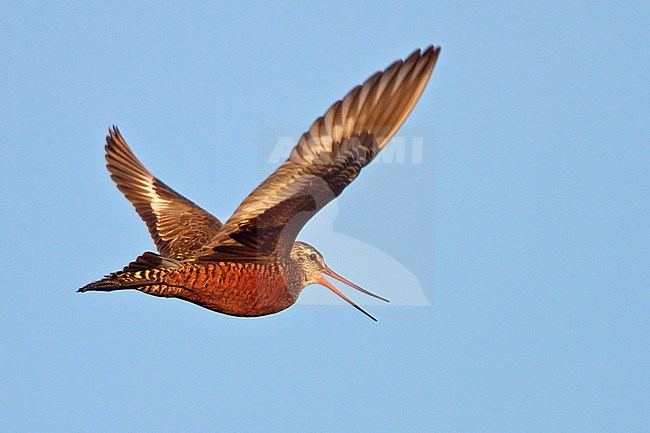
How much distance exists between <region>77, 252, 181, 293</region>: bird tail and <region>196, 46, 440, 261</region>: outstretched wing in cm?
108

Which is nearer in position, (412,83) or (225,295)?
(412,83)

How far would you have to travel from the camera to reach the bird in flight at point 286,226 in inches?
458

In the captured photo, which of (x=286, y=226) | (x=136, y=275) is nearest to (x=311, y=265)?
(x=286, y=226)

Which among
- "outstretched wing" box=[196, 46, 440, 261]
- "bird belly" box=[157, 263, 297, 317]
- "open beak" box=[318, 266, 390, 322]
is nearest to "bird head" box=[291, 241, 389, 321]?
"open beak" box=[318, 266, 390, 322]

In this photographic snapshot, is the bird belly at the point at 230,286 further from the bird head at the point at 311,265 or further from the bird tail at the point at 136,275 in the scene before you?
the bird head at the point at 311,265

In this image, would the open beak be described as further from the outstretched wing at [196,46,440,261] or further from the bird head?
the outstretched wing at [196,46,440,261]

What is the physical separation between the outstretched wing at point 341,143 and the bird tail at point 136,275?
3.55 ft

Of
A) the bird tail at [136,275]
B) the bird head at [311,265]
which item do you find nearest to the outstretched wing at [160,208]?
the bird tail at [136,275]

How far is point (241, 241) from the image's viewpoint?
12422 mm

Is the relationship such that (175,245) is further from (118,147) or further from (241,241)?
(118,147)

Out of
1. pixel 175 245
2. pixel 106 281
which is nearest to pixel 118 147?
pixel 175 245

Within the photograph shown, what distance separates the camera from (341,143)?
1175 centimetres

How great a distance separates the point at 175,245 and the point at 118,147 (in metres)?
3.26

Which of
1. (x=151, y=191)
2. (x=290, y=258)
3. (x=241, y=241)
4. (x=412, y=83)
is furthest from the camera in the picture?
(x=151, y=191)
